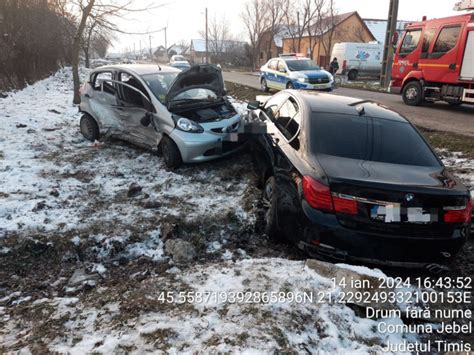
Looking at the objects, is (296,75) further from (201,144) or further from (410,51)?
(201,144)

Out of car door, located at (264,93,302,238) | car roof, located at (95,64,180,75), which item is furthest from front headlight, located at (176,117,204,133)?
car roof, located at (95,64,180,75)


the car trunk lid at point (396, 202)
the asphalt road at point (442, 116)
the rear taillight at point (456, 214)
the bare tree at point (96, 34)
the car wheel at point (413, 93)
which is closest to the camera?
the car trunk lid at point (396, 202)

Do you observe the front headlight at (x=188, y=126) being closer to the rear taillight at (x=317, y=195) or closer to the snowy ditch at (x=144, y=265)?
the snowy ditch at (x=144, y=265)

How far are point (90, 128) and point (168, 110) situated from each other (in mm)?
2638

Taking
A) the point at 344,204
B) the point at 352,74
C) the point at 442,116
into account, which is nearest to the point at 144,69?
the point at 344,204

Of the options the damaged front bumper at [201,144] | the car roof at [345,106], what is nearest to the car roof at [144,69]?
the damaged front bumper at [201,144]

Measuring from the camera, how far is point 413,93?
1327 cm

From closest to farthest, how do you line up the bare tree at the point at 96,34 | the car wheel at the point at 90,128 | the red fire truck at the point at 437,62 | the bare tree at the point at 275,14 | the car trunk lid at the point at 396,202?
the car trunk lid at the point at 396,202, the car wheel at the point at 90,128, the red fire truck at the point at 437,62, the bare tree at the point at 96,34, the bare tree at the point at 275,14

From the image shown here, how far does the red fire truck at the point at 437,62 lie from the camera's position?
11.3 metres

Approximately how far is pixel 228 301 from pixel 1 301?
6.51 feet

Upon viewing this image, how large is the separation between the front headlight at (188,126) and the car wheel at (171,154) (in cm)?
31

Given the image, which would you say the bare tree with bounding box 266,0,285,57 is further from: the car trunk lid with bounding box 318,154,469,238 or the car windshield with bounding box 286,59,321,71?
the car trunk lid with bounding box 318,154,469,238

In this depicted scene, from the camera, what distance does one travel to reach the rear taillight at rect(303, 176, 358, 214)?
10.5ft

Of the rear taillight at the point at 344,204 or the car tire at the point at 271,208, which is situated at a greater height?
the rear taillight at the point at 344,204
